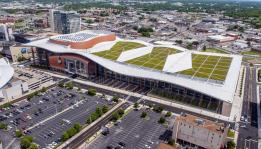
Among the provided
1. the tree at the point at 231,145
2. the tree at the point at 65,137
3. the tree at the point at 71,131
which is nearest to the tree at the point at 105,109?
the tree at the point at 71,131

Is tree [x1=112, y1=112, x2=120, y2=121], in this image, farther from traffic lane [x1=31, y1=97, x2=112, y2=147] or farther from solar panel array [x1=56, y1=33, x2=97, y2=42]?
solar panel array [x1=56, y1=33, x2=97, y2=42]

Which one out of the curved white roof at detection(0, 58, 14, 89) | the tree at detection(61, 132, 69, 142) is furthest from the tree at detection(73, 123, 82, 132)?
the curved white roof at detection(0, 58, 14, 89)

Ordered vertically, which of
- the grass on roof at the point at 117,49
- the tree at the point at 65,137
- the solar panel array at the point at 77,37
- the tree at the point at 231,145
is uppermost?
the solar panel array at the point at 77,37

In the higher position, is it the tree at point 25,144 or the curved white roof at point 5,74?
the curved white roof at point 5,74

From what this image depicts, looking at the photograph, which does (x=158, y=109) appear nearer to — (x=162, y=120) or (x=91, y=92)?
(x=162, y=120)

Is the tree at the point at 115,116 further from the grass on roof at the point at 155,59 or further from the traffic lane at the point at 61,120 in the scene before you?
the grass on roof at the point at 155,59

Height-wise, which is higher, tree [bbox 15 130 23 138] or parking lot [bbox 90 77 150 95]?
parking lot [bbox 90 77 150 95]

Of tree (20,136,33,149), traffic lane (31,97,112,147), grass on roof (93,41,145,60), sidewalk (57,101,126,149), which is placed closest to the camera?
tree (20,136,33,149)
